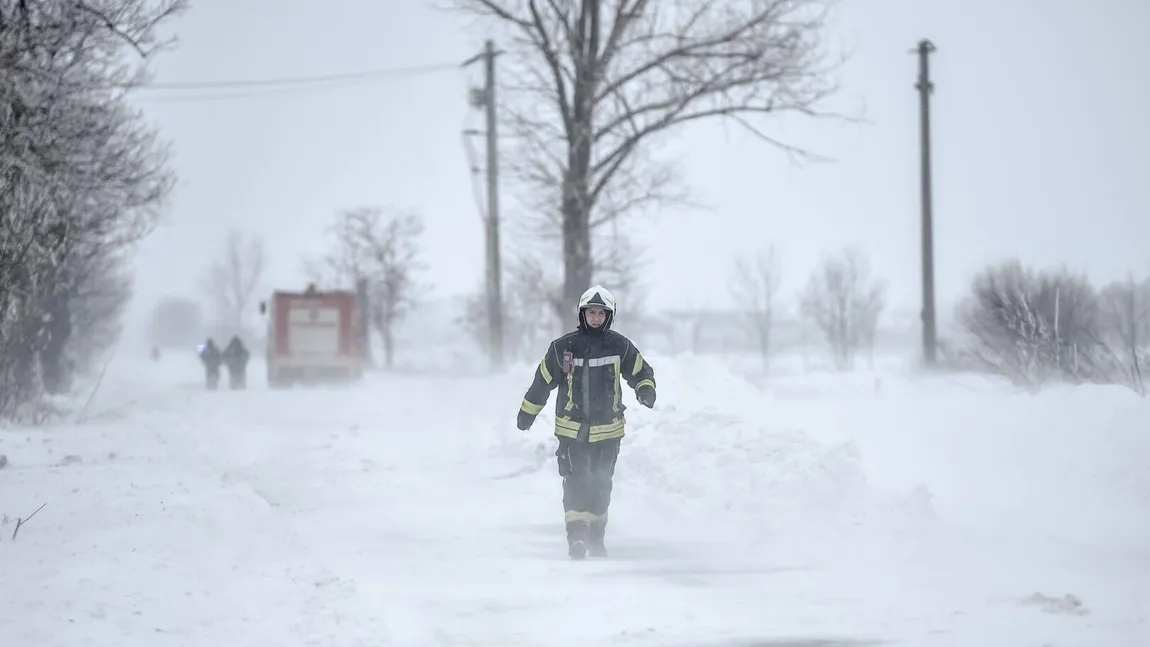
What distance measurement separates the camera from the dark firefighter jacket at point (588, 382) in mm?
9078

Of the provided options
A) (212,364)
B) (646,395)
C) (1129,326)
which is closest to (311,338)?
(212,364)

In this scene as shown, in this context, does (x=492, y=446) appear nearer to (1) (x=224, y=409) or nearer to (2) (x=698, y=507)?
(2) (x=698, y=507)

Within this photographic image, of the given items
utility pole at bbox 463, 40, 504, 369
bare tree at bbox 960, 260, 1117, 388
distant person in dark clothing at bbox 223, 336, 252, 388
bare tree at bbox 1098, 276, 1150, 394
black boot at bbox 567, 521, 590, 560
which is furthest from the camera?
distant person in dark clothing at bbox 223, 336, 252, 388

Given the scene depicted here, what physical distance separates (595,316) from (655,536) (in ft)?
6.74

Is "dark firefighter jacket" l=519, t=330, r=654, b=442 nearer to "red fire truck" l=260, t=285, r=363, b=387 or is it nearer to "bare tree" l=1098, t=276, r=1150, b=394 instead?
"bare tree" l=1098, t=276, r=1150, b=394

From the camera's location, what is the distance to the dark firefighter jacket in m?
9.08

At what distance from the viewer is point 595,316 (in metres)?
9.05

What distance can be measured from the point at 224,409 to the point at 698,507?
58.5ft

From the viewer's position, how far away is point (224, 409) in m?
26.8

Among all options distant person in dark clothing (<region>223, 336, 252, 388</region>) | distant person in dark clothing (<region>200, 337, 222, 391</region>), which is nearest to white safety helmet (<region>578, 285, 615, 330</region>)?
distant person in dark clothing (<region>223, 336, 252, 388</region>)

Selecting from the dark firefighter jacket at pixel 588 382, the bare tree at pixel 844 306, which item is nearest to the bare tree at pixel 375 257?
the bare tree at pixel 844 306

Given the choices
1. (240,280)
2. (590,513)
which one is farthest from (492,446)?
(240,280)

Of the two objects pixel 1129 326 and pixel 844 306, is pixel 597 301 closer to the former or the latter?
pixel 1129 326

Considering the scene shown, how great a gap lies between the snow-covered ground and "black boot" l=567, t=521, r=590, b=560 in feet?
0.75
